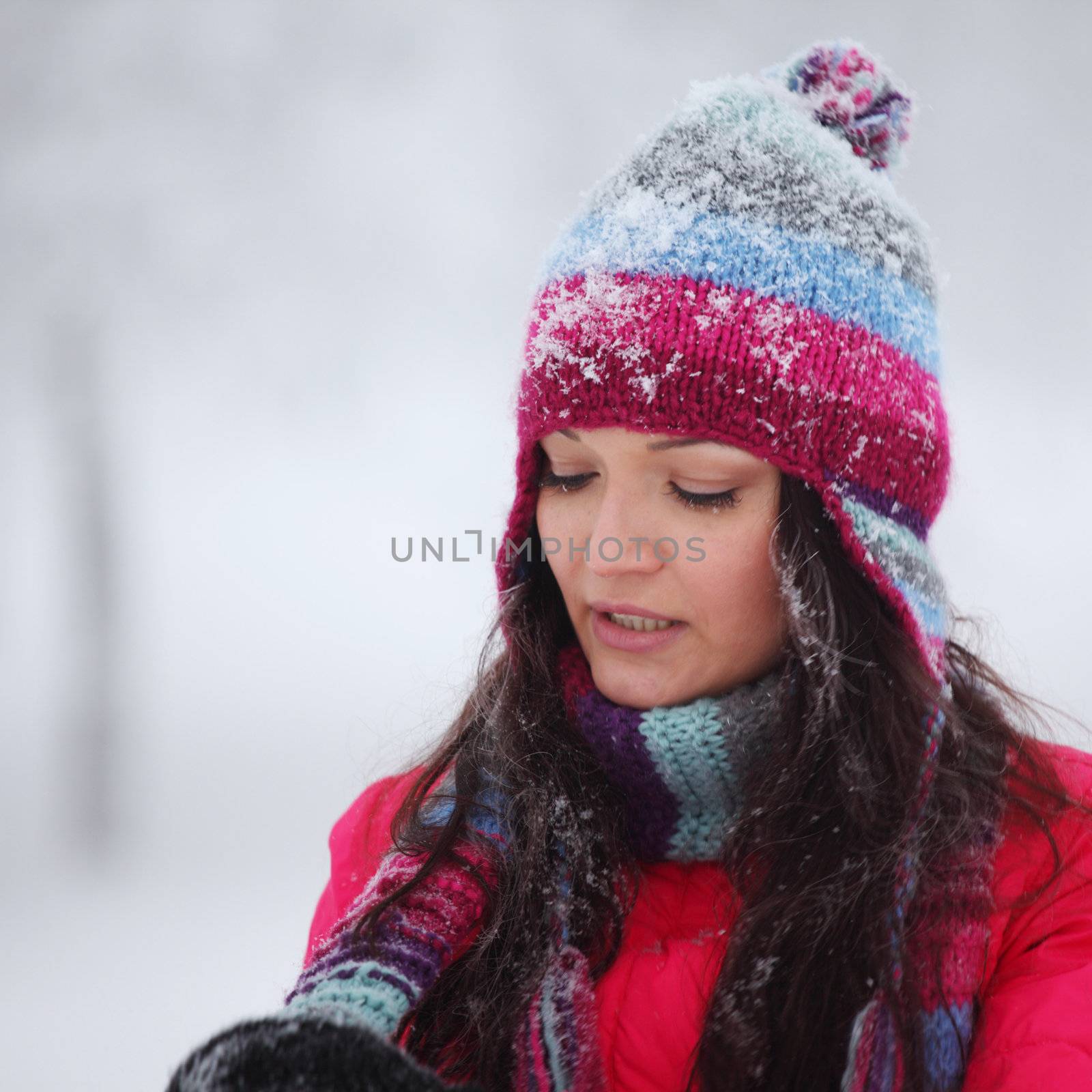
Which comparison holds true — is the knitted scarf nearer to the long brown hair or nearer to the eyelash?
the long brown hair

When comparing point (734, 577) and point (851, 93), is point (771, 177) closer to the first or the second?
point (851, 93)

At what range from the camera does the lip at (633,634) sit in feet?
3.31

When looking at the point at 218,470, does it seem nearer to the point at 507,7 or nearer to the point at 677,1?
the point at 507,7

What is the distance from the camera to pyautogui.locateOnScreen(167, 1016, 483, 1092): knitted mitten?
0.70 metres

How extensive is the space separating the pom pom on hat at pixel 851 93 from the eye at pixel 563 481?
47 centimetres

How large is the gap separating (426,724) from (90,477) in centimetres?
169

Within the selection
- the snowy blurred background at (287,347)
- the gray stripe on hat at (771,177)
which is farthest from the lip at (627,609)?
the snowy blurred background at (287,347)

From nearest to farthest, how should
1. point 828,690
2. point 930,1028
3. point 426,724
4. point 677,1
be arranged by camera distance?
point 930,1028
point 828,690
point 426,724
point 677,1

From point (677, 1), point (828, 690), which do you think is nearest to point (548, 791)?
point (828, 690)

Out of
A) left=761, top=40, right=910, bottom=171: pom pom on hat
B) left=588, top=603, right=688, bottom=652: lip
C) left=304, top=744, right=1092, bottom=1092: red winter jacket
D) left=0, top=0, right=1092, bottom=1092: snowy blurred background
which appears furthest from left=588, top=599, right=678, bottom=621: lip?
left=0, top=0, right=1092, bottom=1092: snowy blurred background

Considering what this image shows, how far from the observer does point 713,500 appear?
98 centimetres

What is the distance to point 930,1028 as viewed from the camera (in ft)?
2.84

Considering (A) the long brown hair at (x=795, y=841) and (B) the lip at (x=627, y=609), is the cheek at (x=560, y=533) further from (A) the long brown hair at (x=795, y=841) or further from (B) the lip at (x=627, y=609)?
(A) the long brown hair at (x=795, y=841)

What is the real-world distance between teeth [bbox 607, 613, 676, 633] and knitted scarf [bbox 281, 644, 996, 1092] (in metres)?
0.08
